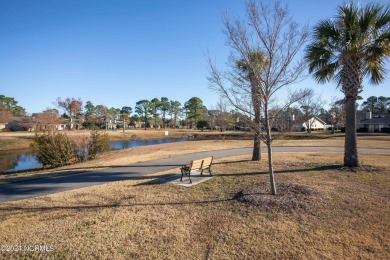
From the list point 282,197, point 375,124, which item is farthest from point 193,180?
point 375,124

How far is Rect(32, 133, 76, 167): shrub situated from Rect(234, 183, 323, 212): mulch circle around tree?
42.1ft

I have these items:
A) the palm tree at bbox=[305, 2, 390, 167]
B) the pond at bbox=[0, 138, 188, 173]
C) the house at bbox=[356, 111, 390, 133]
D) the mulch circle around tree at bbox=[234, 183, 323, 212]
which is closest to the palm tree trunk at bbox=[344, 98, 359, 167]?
the palm tree at bbox=[305, 2, 390, 167]

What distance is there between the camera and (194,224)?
5059 mm

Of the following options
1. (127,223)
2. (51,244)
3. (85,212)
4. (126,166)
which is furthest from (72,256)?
(126,166)

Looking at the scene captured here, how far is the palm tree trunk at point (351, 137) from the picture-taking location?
10.6 meters

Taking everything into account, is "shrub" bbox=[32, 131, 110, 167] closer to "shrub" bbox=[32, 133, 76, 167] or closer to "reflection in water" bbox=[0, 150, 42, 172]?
"shrub" bbox=[32, 133, 76, 167]

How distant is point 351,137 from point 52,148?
1682cm

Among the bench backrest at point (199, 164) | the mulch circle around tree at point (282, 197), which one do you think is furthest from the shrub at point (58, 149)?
the mulch circle around tree at point (282, 197)

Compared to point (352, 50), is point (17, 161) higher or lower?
lower

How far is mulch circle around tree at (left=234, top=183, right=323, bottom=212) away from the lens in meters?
5.90

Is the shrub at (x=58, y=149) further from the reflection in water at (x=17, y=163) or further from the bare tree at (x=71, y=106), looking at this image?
the bare tree at (x=71, y=106)

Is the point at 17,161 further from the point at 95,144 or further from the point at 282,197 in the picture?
the point at 282,197

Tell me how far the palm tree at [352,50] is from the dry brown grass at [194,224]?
4011mm

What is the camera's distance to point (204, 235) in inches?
180
